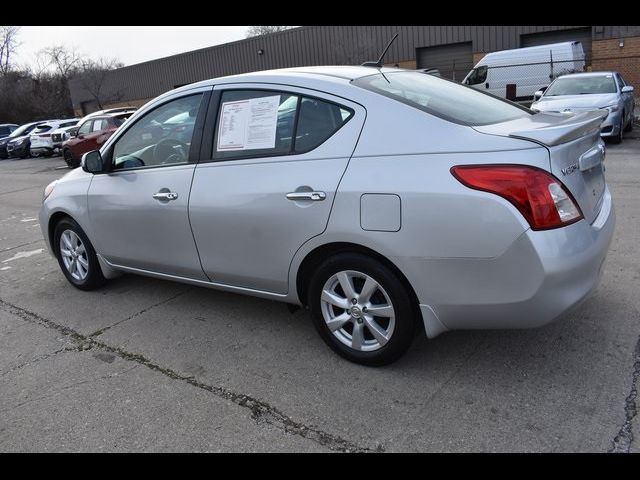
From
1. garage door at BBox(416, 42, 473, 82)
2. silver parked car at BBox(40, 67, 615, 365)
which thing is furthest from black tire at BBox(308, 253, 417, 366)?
garage door at BBox(416, 42, 473, 82)

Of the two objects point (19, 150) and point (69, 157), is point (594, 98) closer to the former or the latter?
point (69, 157)

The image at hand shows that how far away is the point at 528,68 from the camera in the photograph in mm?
19125

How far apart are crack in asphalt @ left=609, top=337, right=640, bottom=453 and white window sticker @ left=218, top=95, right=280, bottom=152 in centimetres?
228

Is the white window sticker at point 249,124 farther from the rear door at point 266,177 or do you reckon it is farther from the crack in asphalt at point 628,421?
the crack in asphalt at point 628,421

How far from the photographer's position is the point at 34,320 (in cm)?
429

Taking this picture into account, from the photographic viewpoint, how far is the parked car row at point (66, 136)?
17219mm

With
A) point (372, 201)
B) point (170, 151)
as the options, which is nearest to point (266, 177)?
point (372, 201)

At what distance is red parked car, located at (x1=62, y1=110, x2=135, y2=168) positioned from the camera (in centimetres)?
1698

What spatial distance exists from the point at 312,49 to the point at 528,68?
14.9 m

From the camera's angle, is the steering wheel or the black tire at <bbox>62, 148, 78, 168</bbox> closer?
the steering wheel

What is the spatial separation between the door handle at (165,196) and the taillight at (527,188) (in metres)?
1.96

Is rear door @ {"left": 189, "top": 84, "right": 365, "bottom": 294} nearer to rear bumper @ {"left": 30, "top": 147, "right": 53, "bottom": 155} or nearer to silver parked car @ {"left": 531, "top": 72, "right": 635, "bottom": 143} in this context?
silver parked car @ {"left": 531, "top": 72, "right": 635, "bottom": 143}

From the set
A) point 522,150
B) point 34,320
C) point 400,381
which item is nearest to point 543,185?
point 522,150

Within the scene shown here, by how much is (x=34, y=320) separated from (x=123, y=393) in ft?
5.57
